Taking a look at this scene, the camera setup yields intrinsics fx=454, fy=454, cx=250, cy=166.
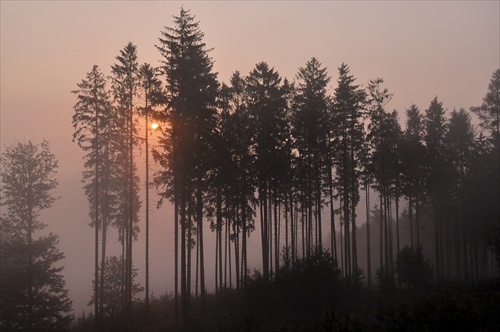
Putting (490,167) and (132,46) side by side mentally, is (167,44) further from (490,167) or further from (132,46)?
(490,167)

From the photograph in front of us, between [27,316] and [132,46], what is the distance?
20809 millimetres

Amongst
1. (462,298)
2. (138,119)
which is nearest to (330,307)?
(462,298)

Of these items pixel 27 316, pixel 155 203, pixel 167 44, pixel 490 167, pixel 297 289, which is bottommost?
pixel 27 316

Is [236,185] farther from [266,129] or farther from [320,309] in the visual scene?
[320,309]

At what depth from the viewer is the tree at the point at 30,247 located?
32781 millimetres

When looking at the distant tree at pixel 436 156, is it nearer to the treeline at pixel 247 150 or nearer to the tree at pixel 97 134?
the treeline at pixel 247 150

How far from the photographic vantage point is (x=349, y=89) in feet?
128

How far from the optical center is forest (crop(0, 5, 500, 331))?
26.4 m

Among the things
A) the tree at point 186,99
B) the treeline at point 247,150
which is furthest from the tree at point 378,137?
the tree at point 186,99

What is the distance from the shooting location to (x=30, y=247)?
114ft

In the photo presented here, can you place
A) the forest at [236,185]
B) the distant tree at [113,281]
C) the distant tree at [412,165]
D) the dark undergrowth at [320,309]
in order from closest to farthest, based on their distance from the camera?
the dark undergrowth at [320,309]
the forest at [236,185]
the distant tree at [113,281]
the distant tree at [412,165]

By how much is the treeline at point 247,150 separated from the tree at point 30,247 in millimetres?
3307

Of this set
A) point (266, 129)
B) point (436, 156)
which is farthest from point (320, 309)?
point (436, 156)

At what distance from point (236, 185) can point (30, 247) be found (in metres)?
16.4
